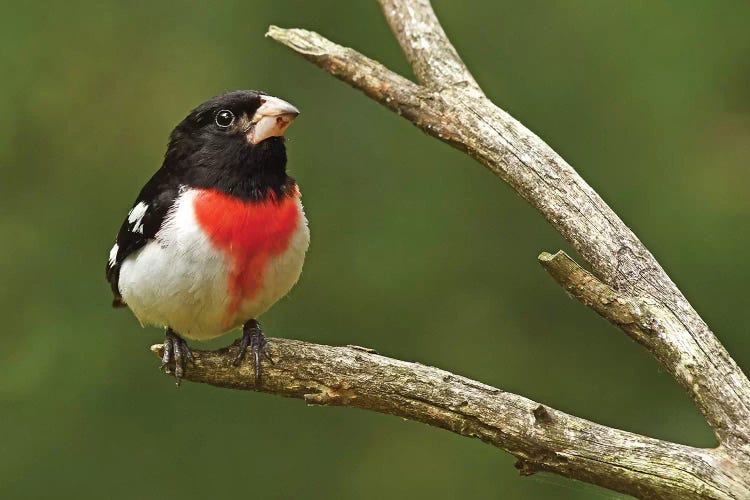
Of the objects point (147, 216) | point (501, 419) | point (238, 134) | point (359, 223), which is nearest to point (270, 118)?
point (238, 134)

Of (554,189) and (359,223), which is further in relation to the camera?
(359,223)

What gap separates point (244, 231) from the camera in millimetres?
3592

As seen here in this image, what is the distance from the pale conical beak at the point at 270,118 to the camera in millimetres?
3646

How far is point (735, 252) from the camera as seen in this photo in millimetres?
5941

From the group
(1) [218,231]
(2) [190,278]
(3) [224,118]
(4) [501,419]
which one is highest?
(3) [224,118]

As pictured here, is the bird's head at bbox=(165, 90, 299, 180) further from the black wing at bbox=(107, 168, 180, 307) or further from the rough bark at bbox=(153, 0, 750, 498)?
the rough bark at bbox=(153, 0, 750, 498)

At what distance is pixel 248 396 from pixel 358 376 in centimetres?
295

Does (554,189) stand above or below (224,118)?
below

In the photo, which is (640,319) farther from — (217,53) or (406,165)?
(217,53)

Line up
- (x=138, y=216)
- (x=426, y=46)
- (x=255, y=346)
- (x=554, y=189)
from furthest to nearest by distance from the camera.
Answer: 1. (x=426, y=46)
2. (x=138, y=216)
3. (x=255, y=346)
4. (x=554, y=189)

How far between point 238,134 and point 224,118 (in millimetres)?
84

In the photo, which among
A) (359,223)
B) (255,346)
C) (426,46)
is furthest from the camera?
(359,223)

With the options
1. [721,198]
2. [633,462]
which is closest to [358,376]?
[633,462]

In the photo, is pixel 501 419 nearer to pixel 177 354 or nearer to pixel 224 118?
pixel 177 354
